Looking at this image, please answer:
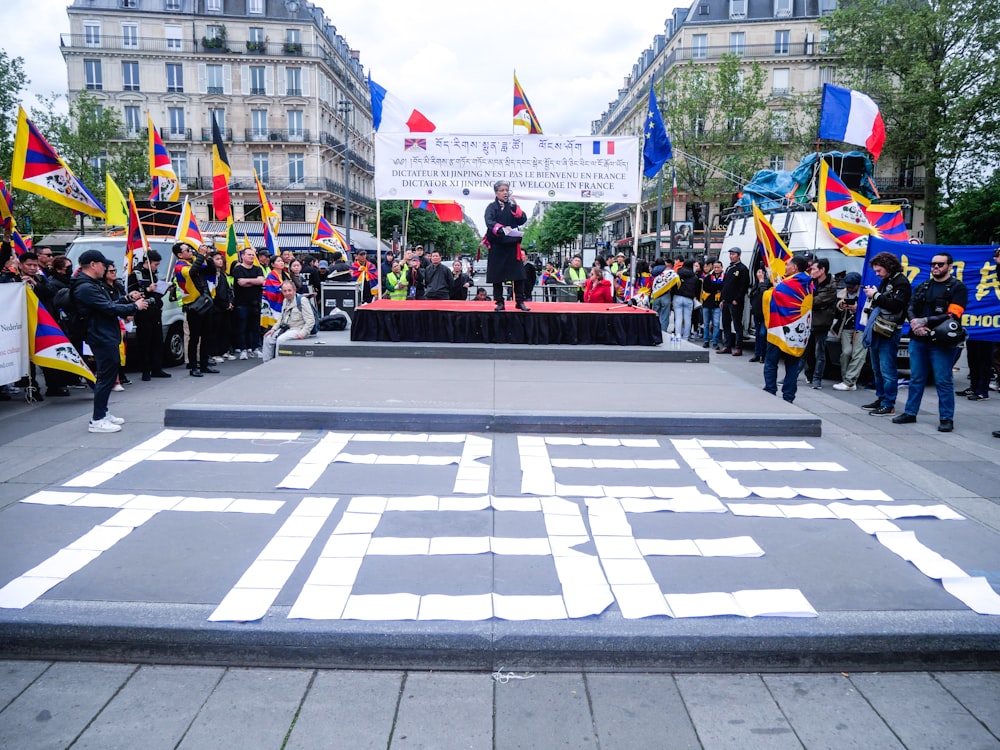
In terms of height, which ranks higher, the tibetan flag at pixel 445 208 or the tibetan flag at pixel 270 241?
the tibetan flag at pixel 445 208

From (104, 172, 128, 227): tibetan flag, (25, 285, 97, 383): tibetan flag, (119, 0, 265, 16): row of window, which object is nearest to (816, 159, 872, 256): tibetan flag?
(25, 285, 97, 383): tibetan flag

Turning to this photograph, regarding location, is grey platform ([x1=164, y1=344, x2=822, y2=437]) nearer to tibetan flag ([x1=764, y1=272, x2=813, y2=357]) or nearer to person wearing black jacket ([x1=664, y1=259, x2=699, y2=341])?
tibetan flag ([x1=764, y1=272, x2=813, y2=357])

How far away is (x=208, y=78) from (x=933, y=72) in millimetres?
45611

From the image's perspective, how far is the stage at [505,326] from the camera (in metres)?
11.2

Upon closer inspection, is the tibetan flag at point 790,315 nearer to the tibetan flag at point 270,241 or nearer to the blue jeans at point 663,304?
the blue jeans at point 663,304

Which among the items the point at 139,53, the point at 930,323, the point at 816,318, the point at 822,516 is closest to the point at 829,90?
the point at 816,318

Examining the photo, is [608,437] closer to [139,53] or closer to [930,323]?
[930,323]

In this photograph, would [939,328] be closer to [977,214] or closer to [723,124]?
[977,214]

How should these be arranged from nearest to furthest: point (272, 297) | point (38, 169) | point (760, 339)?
point (38, 169) < point (760, 339) < point (272, 297)

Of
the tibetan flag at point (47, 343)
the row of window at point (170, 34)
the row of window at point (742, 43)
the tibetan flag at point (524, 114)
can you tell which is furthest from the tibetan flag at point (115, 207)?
the row of window at point (742, 43)

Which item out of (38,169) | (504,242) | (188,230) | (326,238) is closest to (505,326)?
(504,242)

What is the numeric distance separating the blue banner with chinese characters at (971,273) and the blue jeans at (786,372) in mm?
2186

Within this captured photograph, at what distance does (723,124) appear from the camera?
42.8 m

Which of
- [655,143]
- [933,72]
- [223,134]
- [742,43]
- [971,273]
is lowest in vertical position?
[971,273]
